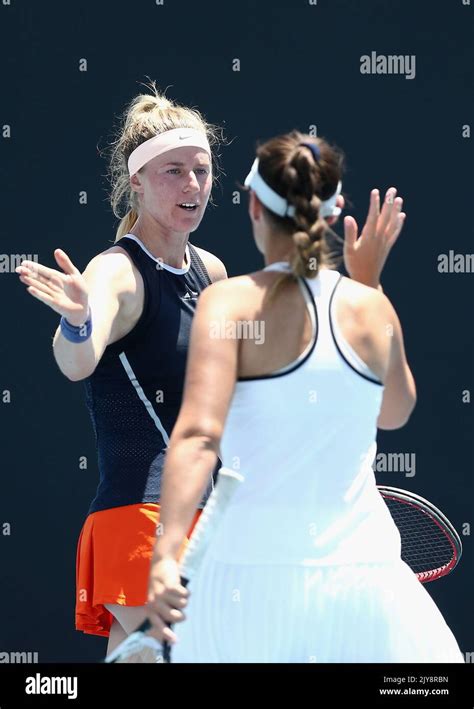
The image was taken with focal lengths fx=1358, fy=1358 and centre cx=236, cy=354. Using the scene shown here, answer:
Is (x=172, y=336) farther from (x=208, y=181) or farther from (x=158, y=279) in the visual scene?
(x=208, y=181)

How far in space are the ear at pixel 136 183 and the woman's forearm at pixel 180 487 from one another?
1.41 meters

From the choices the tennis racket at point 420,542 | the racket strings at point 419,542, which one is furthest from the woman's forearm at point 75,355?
the racket strings at point 419,542

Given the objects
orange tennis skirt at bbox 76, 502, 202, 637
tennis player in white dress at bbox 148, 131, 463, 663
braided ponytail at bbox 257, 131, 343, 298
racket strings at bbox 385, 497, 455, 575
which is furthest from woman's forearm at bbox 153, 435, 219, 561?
racket strings at bbox 385, 497, 455, 575

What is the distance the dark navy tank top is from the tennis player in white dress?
911mm

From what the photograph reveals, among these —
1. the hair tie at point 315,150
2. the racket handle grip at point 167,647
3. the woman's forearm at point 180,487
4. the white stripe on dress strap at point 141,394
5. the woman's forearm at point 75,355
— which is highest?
the hair tie at point 315,150

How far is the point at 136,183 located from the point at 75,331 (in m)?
0.83

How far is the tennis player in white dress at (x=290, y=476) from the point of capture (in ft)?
7.69

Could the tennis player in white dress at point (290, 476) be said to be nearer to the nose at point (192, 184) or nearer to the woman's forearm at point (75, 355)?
the woman's forearm at point (75, 355)

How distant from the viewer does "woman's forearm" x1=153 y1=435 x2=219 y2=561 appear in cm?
229

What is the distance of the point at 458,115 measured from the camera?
4.75m

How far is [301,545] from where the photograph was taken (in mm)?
2385

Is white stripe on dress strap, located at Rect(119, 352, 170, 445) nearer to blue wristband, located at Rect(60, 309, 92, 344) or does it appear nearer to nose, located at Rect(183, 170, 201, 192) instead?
blue wristband, located at Rect(60, 309, 92, 344)

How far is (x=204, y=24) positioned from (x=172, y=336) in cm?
169

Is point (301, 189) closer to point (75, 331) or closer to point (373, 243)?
point (373, 243)
